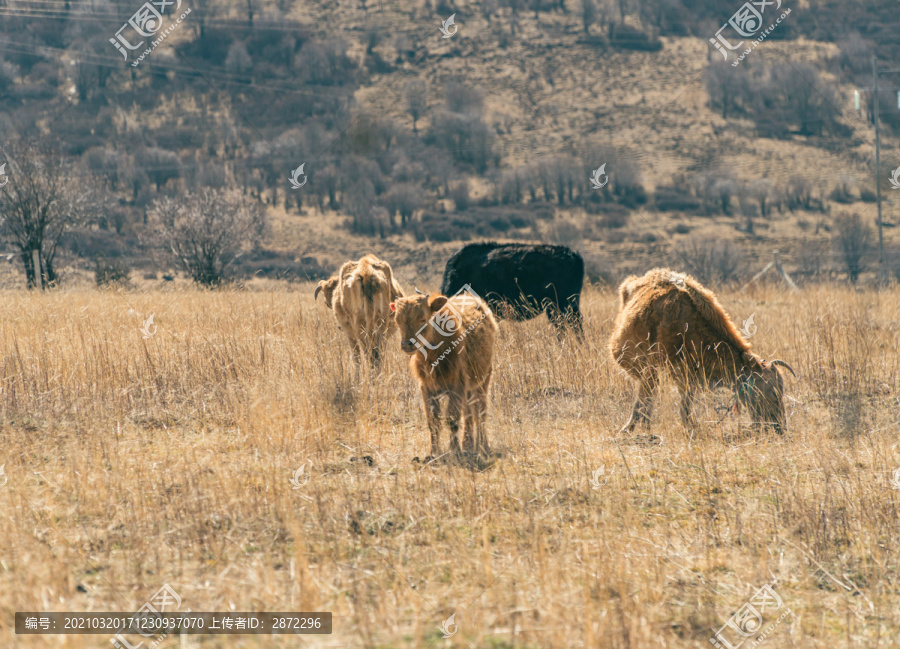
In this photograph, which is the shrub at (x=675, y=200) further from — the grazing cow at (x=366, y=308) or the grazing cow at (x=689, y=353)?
the grazing cow at (x=689, y=353)

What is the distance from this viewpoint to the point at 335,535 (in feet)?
13.1

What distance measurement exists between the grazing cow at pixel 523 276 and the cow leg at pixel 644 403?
559 cm

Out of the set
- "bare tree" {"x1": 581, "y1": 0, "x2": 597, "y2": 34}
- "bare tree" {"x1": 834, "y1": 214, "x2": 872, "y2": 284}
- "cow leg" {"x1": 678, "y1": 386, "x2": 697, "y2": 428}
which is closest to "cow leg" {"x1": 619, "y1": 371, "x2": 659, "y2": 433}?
"cow leg" {"x1": 678, "y1": 386, "x2": 697, "y2": 428}

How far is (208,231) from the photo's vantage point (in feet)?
95.9

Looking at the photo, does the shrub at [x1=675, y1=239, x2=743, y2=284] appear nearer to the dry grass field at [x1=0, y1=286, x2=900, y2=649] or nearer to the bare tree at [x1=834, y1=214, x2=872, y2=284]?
the bare tree at [x1=834, y1=214, x2=872, y2=284]

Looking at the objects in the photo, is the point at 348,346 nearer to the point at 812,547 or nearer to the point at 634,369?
the point at 634,369

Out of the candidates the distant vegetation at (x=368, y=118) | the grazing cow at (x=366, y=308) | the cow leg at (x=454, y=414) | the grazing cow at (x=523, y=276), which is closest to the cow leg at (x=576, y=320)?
the grazing cow at (x=523, y=276)

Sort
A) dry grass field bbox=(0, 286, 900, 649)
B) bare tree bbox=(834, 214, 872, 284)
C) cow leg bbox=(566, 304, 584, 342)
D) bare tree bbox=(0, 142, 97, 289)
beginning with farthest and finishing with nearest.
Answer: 1. bare tree bbox=(834, 214, 872, 284)
2. bare tree bbox=(0, 142, 97, 289)
3. cow leg bbox=(566, 304, 584, 342)
4. dry grass field bbox=(0, 286, 900, 649)

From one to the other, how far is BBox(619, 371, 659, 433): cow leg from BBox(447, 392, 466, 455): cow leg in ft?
6.03

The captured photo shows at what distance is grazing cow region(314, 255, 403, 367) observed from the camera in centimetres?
884

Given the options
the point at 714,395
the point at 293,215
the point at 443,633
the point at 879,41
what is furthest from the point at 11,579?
the point at 879,41

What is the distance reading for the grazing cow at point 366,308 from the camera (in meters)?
8.84

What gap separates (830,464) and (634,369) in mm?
1970

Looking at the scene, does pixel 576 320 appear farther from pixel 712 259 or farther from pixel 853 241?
pixel 853 241
